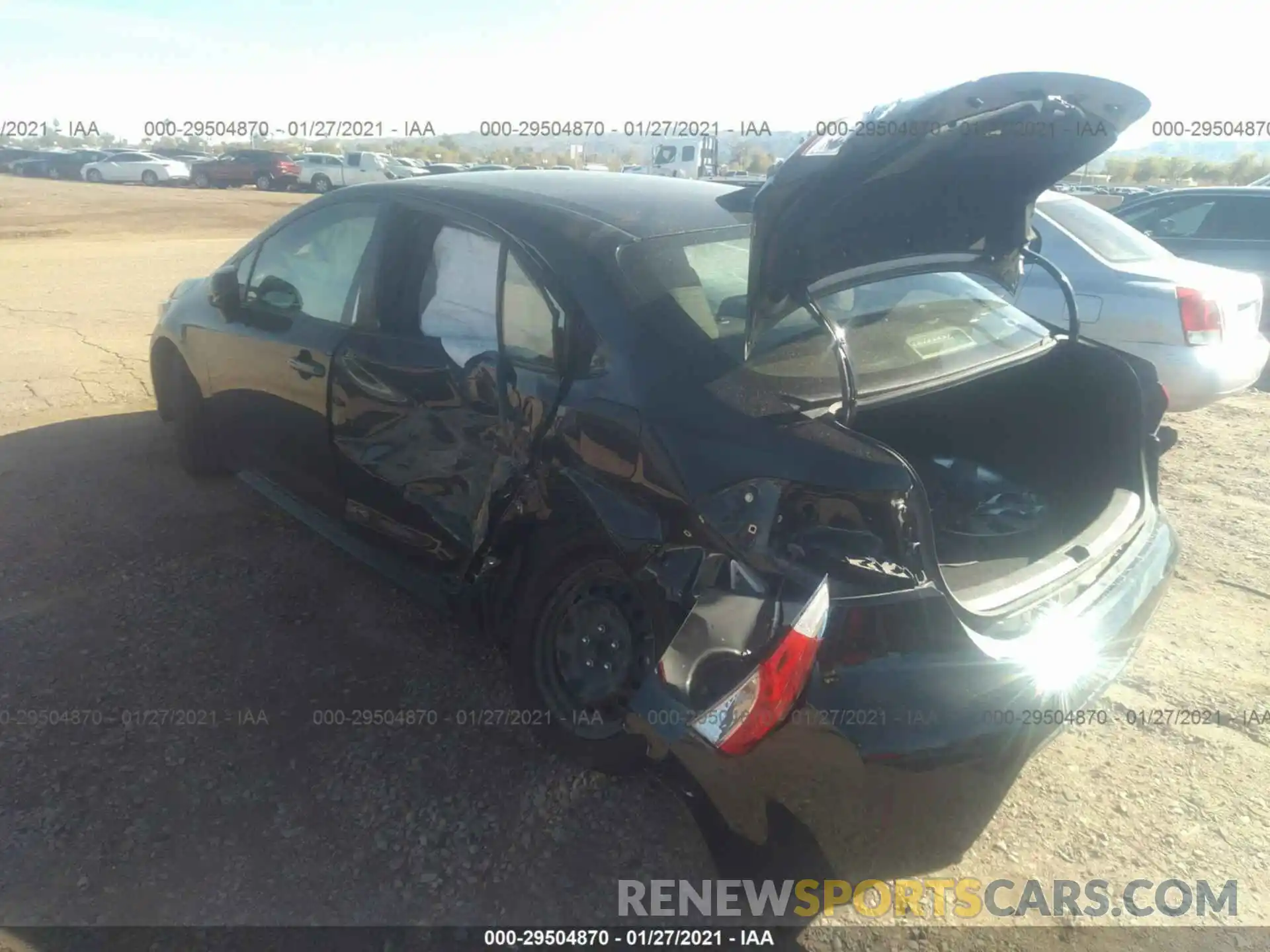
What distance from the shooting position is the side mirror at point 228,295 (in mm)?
4105

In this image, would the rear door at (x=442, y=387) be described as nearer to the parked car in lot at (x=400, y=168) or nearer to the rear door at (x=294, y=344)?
the rear door at (x=294, y=344)

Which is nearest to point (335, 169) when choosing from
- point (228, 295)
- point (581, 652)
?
point (228, 295)

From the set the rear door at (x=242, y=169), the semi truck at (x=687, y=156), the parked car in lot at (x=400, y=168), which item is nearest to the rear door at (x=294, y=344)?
the semi truck at (x=687, y=156)

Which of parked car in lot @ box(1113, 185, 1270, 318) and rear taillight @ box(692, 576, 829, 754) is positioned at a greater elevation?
parked car in lot @ box(1113, 185, 1270, 318)

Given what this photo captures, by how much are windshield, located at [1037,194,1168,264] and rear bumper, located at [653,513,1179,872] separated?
15.2ft

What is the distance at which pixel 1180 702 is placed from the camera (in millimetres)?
3213

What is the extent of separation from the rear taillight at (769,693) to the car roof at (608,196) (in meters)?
1.39

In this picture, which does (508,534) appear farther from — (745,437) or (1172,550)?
(1172,550)

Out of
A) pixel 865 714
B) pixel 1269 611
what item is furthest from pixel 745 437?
pixel 1269 611

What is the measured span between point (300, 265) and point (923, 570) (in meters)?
2.86

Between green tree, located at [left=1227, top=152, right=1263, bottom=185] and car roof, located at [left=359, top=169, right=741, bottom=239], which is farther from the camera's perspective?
green tree, located at [left=1227, top=152, right=1263, bottom=185]

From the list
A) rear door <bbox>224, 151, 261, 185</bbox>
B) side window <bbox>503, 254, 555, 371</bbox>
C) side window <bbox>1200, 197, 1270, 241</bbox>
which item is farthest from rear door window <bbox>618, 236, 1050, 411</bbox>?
rear door <bbox>224, 151, 261, 185</bbox>

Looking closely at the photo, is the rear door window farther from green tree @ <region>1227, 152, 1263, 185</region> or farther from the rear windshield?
green tree @ <region>1227, 152, 1263, 185</region>

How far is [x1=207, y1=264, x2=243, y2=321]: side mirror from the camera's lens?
411 centimetres
